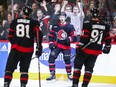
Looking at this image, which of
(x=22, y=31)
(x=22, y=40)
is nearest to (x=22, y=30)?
(x=22, y=31)

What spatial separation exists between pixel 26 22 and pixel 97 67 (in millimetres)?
2952

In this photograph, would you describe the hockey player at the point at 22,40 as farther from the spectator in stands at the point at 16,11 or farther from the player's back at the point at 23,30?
the spectator in stands at the point at 16,11

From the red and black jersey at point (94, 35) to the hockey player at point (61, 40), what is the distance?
1.93 metres

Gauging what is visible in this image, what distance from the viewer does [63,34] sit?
38.3 ft

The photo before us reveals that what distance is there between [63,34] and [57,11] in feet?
2.88

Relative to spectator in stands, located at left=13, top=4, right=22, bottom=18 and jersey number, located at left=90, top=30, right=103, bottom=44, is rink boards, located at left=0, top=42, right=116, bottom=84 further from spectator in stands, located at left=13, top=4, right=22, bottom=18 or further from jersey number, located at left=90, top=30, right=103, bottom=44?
jersey number, located at left=90, top=30, right=103, bottom=44

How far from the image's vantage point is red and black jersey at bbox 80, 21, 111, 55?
31.5ft

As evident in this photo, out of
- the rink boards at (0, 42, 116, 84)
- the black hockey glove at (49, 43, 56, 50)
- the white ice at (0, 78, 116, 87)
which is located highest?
the black hockey glove at (49, 43, 56, 50)

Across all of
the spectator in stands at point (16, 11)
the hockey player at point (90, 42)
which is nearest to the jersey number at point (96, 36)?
the hockey player at point (90, 42)

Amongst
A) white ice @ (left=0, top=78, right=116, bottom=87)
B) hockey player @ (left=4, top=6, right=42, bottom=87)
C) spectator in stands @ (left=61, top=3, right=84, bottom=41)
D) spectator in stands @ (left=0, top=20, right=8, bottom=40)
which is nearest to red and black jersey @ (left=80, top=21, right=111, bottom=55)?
hockey player @ (left=4, top=6, right=42, bottom=87)

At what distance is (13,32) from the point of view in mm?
9516

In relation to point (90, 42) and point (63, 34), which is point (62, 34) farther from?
point (90, 42)

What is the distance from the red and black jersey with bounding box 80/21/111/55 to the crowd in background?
228 cm

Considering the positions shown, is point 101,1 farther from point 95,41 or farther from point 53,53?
point 95,41
